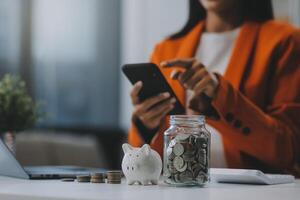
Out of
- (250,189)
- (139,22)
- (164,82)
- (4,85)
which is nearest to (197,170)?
(250,189)

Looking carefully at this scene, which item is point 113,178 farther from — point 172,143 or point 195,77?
point 195,77

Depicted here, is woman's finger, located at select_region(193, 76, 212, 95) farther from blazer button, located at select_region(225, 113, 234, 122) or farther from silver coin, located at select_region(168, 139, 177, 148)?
silver coin, located at select_region(168, 139, 177, 148)

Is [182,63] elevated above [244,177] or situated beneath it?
elevated above

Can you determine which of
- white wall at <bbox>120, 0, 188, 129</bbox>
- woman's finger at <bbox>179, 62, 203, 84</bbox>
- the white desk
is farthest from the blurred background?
the white desk

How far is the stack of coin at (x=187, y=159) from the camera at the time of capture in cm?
123

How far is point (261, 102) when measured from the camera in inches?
78.0

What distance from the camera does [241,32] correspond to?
209cm

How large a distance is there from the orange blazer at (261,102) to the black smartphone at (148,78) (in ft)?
0.47

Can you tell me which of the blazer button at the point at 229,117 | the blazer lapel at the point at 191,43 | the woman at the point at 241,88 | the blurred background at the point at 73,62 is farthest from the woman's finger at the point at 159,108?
the blurred background at the point at 73,62

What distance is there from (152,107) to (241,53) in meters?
0.35

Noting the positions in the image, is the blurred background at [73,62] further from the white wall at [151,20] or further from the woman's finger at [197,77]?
the woman's finger at [197,77]

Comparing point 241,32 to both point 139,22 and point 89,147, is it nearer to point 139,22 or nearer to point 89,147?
point 139,22

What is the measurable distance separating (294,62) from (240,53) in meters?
0.17

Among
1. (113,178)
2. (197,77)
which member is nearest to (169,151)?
(113,178)
